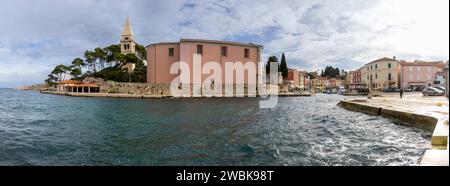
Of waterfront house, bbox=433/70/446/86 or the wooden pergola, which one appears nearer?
waterfront house, bbox=433/70/446/86

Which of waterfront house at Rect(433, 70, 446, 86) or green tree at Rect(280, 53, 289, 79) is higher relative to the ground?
green tree at Rect(280, 53, 289, 79)

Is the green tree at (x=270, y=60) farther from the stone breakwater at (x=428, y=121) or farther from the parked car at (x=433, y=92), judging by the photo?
the stone breakwater at (x=428, y=121)

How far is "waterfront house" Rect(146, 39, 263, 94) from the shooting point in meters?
36.4

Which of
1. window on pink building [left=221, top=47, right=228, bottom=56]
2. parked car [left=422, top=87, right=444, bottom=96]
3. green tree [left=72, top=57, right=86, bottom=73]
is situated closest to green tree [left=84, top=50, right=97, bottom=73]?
green tree [left=72, top=57, right=86, bottom=73]

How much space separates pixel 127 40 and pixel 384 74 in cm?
4627

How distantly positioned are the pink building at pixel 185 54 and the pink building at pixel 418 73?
26.4 meters

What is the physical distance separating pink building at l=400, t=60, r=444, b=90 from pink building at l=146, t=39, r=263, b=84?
1039 inches

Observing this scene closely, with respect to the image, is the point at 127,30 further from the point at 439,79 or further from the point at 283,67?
the point at 439,79

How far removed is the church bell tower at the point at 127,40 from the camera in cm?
4791

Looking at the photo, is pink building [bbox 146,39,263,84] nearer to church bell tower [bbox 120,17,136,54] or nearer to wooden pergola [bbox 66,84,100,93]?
wooden pergola [bbox 66,84,100,93]

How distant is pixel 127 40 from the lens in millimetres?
47906

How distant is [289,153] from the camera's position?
16.0ft
